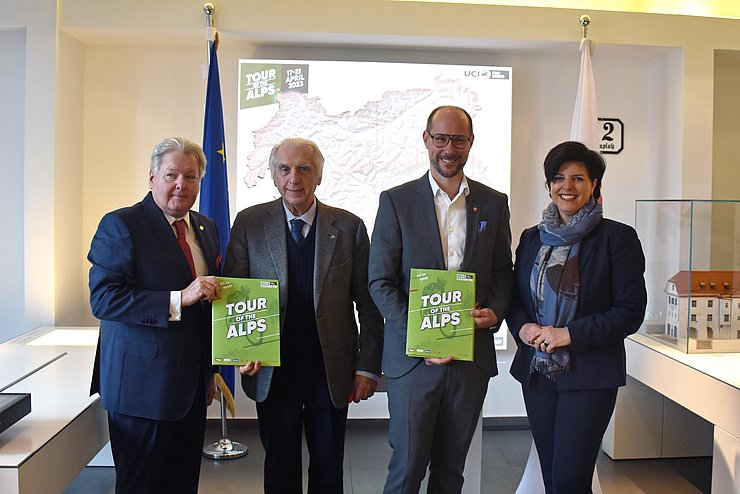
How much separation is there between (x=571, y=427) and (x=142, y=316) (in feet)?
4.81

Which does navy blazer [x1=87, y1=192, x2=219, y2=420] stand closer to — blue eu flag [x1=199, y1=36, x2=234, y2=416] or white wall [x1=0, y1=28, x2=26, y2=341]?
blue eu flag [x1=199, y1=36, x2=234, y2=416]

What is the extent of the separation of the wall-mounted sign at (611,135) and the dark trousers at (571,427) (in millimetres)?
2709

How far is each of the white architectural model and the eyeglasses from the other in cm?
162

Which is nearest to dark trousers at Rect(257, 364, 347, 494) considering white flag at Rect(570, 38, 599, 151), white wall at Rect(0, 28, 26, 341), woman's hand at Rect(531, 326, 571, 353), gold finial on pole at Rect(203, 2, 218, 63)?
woman's hand at Rect(531, 326, 571, 353)

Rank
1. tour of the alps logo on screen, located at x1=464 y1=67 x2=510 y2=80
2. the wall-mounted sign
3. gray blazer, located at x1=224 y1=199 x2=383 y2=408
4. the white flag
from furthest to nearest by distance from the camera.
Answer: the wall-mounted sign, tour of the alps logo on screen, located at x1=464 y1=67 x2=510 y2=80, the white flag, gray blazer, located at x1=224 y1=199 x2=383 y2=408

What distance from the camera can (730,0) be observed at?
454 cm

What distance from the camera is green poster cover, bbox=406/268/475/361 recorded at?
226 centimetres

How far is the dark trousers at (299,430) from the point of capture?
7.80 feet

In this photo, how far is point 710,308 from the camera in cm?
328

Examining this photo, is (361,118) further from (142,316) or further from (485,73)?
(142,316)

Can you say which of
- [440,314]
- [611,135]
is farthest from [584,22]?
[440,314]

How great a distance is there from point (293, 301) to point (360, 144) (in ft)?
7.28

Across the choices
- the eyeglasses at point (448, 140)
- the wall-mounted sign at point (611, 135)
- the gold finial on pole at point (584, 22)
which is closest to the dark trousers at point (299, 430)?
the eyeglasses at point (448, 140)

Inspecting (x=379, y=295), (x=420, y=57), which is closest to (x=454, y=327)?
(x=379, y=295)
